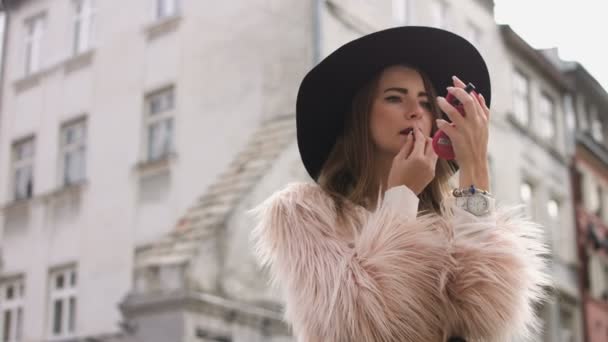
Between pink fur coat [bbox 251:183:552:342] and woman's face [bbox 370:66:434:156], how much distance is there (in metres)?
0.13

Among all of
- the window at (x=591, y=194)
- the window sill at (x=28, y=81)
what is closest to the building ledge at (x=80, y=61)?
the window sill at (x=28, y=81)

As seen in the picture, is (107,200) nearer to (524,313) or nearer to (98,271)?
(98,271)

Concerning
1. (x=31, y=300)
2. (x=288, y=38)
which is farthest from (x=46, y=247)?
(x=288, y=38)

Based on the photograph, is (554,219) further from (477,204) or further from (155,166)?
(477,204)

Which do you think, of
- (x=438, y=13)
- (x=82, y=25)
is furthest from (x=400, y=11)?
(x=82, y=25)

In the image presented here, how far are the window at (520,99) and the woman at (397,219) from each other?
536 centimetres

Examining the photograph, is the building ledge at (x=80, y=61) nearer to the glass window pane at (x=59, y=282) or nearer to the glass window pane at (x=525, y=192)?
the glass window pane at (x=59, y=282)

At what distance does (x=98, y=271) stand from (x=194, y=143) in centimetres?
106

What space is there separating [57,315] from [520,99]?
3.65 metres

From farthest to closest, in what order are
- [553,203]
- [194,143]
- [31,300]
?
1. [553,203]
2. [31,300]
3. [194,143]

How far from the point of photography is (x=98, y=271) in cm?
587

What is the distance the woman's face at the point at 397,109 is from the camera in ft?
4.34

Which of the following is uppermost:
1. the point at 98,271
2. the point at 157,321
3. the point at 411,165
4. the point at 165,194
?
the point at 165,194

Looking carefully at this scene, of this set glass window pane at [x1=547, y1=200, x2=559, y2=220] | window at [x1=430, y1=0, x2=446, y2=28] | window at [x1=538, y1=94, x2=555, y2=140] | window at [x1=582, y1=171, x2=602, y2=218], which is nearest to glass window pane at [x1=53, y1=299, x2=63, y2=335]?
window at [x1=430, y1=0, x2=446, y2=28]
